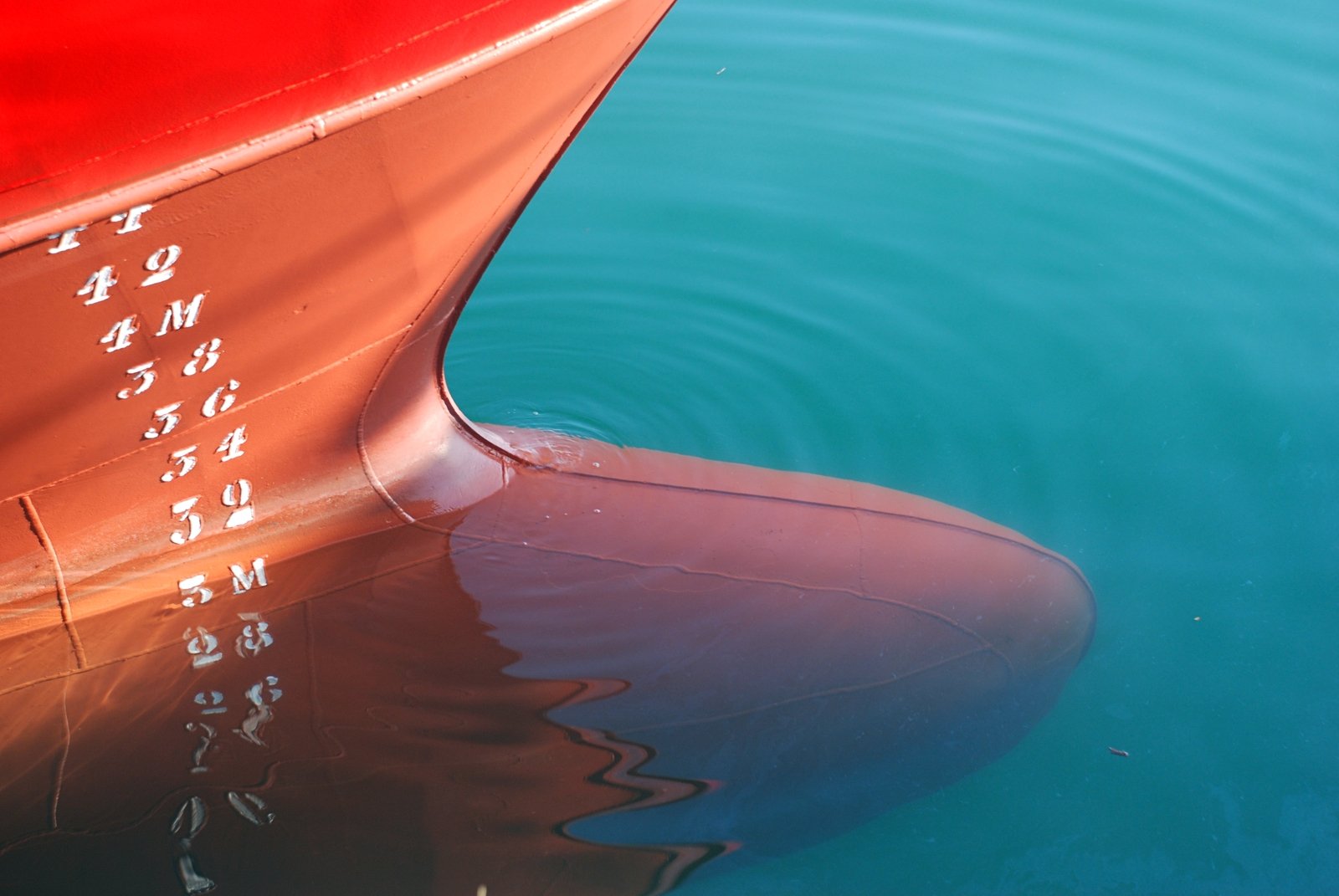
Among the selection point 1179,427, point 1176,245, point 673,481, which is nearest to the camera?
point 673,481

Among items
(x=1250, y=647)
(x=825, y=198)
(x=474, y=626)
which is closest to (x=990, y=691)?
(x=1250, y=647)

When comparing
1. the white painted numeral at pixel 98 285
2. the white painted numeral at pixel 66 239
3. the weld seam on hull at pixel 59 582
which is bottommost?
the weld seam on hull at pixel 59 582

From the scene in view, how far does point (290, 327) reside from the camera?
164 cm

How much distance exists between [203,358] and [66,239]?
0.30 metres

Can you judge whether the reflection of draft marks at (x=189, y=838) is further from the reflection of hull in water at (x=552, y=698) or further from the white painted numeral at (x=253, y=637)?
the white painted numeral at (x=253, y=637)

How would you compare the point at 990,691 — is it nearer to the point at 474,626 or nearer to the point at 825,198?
the point at 474,626

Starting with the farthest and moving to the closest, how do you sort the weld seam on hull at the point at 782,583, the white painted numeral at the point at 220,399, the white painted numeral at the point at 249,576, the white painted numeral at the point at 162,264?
1. the weld seam on hull at the point at 782,583
2. the white painted numeral at the point at 249,576
3. the white painted numeral at the point at 220,399
4. the white painted numeral at the point at 162,264

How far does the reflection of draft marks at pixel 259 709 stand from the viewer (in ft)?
5.90

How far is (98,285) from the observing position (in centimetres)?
136

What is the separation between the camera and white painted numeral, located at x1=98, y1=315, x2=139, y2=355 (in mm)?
1426

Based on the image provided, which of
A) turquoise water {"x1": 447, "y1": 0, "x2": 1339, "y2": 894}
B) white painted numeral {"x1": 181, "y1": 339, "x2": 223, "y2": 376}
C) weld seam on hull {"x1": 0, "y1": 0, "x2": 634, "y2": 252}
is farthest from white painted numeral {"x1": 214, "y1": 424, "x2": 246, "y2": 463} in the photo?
turquoise water {"x1": 447, "y1": 0, "x2": 1339, "y2": 894}

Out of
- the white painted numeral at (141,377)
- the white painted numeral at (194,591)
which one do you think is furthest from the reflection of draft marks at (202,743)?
the white painted numeral at (141,377)

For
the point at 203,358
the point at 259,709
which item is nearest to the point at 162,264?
the point at 203,358

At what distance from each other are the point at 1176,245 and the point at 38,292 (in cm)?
331
